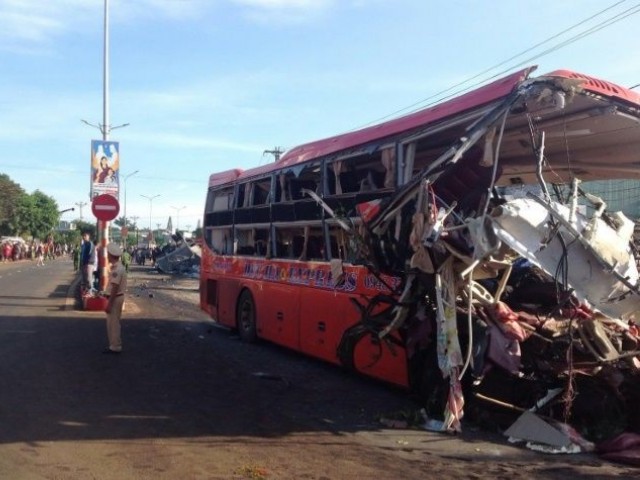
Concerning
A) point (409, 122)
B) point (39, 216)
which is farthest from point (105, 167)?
point (39, 216)

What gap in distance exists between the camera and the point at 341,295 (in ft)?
30.8

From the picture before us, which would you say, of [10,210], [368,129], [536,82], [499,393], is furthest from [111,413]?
[10,210]

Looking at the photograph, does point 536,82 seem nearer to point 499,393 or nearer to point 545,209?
point 545,209

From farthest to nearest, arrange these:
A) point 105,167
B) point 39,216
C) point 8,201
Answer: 1. point 39,216
2. point 8,201
3. point 105,167

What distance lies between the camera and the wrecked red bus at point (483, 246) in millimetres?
6453

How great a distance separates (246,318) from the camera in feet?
43.6

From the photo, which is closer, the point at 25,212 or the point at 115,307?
the point at 115,307

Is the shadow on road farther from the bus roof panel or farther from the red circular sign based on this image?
the red circular sign

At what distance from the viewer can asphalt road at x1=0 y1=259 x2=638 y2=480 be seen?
570 centimetres

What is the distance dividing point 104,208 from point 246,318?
5994 mm

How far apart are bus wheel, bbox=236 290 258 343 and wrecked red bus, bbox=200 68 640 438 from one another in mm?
2966

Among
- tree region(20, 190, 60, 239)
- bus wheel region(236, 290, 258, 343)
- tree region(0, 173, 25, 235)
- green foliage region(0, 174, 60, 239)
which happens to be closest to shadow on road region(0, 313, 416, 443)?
bus wheel region(236, 290, 258, 343)

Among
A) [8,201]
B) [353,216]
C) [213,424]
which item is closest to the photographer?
[213,424]

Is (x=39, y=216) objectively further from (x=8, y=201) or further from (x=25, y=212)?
(x=8, y=201)
